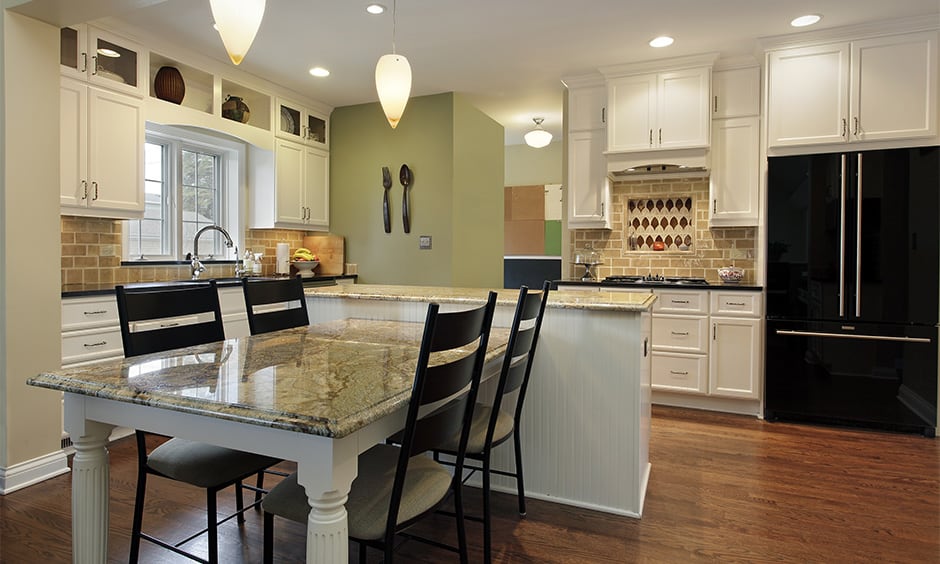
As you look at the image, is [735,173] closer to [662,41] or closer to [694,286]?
[694,286]

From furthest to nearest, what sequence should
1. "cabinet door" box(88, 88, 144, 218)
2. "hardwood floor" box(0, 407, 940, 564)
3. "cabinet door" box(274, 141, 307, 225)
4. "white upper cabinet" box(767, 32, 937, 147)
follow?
"cabinet door" box(274, 141, 307, 225) → "white upper cabinet" box(767, 32, 937, 147) → "cabinet door" box(88, 88, 144, 218) → "hardwood floor" box(0, 407, 940, 564)

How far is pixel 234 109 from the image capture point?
433 centimetres

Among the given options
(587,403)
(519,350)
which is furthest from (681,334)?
(519,350)

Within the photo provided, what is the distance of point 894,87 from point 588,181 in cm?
204

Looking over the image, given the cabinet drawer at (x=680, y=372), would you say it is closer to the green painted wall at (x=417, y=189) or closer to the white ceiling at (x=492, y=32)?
the green painted wall at (x=417, y=189)

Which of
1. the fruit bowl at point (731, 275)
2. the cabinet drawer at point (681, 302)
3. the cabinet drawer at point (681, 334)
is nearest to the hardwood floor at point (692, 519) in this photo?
the cabinet drawer at point (681, 334)

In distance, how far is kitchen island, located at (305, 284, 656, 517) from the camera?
225cm

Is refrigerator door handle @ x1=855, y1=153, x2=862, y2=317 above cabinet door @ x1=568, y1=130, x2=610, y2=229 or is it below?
below

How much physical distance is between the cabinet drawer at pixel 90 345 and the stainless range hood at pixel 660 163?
11.6 ft

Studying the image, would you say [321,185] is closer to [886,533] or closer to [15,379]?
[15,379]

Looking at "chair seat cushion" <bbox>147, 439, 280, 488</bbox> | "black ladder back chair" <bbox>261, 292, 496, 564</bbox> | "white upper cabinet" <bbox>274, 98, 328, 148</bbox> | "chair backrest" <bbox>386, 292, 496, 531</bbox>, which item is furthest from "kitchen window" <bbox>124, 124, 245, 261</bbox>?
"chair backrest" <bbox>386, 292, 496, 531</bbox>

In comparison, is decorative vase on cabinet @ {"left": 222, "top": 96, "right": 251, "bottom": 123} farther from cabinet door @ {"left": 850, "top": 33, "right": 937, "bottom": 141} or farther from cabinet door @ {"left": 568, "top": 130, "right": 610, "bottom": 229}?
cabinet door @ {"left": 850, "top": 33, "right": 937, "bottom": 141}

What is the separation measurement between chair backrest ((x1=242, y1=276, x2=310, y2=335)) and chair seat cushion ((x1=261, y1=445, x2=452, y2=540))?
2.94ft

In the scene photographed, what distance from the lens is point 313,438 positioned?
43.1 inches
